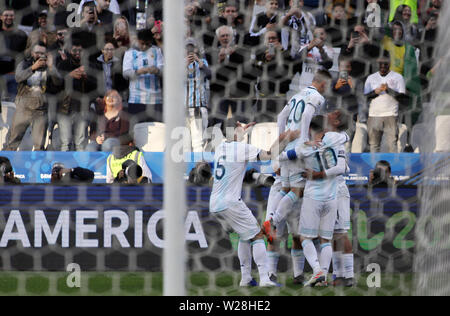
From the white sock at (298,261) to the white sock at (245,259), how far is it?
0.32 metres

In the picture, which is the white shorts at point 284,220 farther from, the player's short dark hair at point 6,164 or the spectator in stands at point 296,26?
the player's short dark hair at point 6,164

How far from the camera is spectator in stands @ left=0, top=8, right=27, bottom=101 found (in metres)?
4.49

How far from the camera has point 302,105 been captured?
471 centimetres

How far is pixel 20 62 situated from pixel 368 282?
2.63 meters

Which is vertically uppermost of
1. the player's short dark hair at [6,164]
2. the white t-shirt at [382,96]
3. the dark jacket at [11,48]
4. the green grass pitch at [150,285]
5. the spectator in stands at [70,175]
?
the dark jacket at [11,48]

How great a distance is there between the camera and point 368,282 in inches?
200

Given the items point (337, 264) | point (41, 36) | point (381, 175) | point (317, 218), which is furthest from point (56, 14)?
point (337, 264)

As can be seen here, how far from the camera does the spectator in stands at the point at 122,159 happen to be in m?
4.66

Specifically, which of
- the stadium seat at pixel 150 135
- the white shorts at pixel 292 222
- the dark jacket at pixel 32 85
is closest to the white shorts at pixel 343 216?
the white shorts at pixel 292 222

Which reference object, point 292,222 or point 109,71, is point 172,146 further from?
point 292,222

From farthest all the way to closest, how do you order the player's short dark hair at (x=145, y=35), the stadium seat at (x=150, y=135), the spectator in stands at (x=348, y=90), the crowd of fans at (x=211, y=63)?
1. the spectator in stands at (x=348, y=90)
2. the crowd of fans at (x=211, y=63)
3. the stadium seat at (x=150, y=135)
4. the player's short dark hair at (x=145, y=35)

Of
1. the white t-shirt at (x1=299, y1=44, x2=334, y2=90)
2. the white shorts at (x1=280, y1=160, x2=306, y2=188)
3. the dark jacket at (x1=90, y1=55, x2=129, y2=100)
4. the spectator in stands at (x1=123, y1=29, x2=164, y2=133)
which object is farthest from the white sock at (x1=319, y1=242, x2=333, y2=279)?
the dark jacket at (x1=90, y1=55, x2=129, y2=100)
